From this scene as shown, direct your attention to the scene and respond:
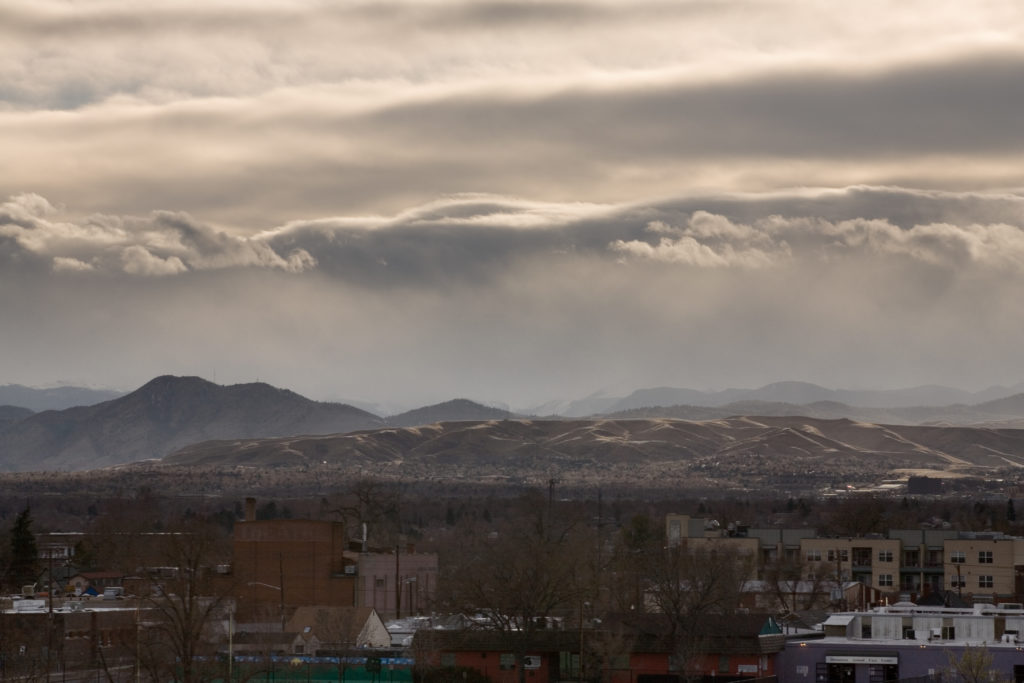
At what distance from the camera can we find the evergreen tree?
163 meters

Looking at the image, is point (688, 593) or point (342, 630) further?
point (342, 630)

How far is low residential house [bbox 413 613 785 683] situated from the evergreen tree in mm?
65963

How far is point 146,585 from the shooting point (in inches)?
4938

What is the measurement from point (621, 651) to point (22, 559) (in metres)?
82.6

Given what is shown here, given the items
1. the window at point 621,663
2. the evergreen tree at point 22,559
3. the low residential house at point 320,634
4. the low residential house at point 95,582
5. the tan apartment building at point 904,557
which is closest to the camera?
the window at point 621,663

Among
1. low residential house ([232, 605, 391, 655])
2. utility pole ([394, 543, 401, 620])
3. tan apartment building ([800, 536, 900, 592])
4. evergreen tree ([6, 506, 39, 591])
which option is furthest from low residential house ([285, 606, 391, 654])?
tan apartment building ([800, 536, 900, 592])

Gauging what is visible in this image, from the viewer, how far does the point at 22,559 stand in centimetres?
16662

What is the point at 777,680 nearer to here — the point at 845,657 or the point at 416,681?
the point at 845,657

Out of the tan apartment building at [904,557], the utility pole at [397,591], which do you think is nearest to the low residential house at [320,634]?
the utility pole at [397,591]

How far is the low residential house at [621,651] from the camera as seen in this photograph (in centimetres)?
10200

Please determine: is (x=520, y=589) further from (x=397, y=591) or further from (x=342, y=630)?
(x=397, y=591)

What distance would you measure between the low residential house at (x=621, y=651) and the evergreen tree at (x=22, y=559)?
65963 millimetres

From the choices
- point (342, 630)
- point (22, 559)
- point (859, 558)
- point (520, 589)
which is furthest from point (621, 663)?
point (22, 559)

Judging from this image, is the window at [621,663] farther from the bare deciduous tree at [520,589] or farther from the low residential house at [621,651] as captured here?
the bare deciduous tree at [520,589]
